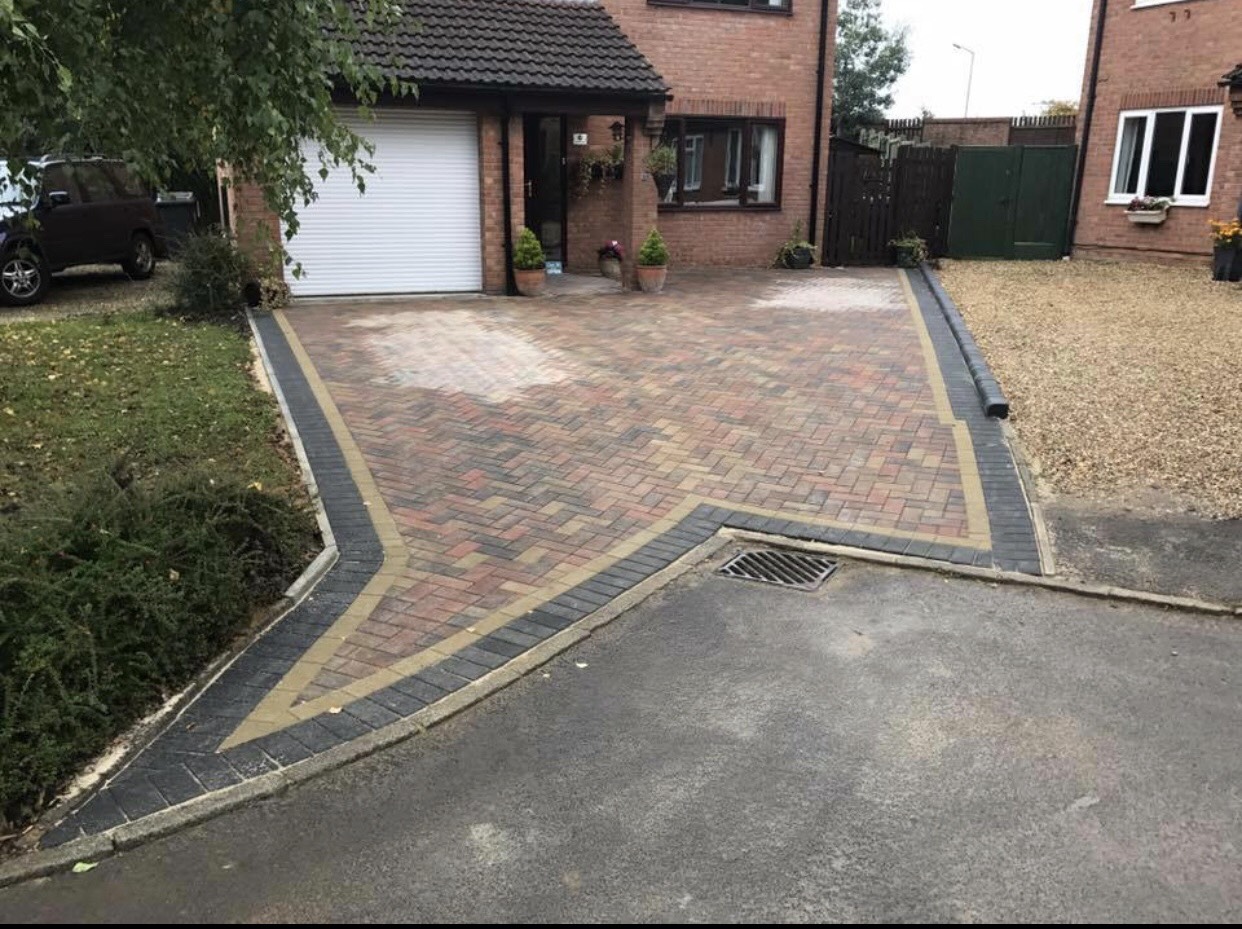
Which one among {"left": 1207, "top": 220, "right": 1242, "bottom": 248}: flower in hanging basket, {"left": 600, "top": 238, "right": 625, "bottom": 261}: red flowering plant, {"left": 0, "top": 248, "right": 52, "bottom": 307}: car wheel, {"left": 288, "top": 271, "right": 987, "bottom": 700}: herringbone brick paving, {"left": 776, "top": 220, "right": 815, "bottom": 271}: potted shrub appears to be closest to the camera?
{"left": 288, "top": 271, "right": 987, "bottom": 700}: herringbone brick paving

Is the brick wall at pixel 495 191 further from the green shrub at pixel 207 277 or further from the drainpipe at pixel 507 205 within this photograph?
the green shrub at pixel 207 277

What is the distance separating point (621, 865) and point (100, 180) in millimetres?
14864

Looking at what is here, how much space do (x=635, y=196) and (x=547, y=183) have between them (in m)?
2.25

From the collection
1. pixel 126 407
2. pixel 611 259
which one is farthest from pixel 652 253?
pixel 126 407

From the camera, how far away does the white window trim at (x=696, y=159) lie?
17031 millimetres

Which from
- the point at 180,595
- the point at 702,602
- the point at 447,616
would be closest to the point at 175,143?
the point at 180,595

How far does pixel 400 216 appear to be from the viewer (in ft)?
45.8

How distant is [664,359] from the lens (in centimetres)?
1012

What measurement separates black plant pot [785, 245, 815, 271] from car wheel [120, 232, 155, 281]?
1071cm

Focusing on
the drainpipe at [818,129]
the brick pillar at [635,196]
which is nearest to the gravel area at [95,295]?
the brick pillar at [635,196]

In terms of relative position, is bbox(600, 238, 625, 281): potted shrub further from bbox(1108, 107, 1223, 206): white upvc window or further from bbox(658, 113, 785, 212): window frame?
bbox(1108, 107, 1223, 206): white upvc window

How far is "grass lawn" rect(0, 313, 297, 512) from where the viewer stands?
6.83 m

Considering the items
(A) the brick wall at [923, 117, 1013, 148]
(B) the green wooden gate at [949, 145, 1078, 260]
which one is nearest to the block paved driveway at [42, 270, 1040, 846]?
(B) the green wooden gate at [949, 145, 1078, 260]

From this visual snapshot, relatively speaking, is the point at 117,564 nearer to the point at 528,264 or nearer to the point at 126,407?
the point at 126,407
